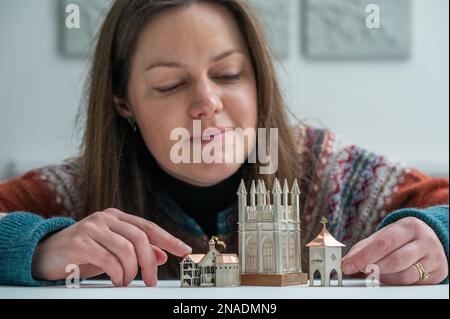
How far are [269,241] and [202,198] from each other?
0.18 m

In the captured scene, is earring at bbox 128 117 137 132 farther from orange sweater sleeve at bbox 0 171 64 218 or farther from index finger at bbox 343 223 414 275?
index finger at bbox 343 223 414 275

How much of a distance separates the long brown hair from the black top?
1.0 inches

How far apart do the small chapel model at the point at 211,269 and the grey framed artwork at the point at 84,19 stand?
1.09 feet

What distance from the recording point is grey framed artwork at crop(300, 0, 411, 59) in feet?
3.17

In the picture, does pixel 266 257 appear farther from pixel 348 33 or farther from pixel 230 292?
pixel 348 33

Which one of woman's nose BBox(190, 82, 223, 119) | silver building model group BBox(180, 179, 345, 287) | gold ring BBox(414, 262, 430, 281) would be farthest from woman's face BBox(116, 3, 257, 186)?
gold ring BBox(414, 262, 430, 281)

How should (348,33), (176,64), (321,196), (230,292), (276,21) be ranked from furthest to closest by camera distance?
(348,33), (276,21), (321,196), (176,64), (230,292)

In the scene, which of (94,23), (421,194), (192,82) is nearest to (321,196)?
(421,194)

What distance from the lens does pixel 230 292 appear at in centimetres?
61

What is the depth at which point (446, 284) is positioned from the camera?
0.70m

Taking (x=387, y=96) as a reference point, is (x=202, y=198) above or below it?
below

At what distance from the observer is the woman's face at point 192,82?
71cm
